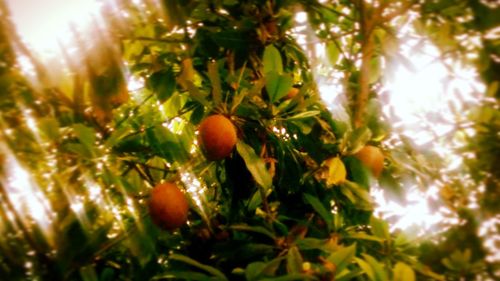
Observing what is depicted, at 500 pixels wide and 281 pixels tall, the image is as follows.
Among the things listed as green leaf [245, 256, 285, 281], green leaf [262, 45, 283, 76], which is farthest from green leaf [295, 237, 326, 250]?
green leaf [262, 45, 283, 76]

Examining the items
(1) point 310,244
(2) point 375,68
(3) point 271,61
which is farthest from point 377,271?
(2) point 375,68

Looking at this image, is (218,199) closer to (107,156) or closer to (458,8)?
(107,156)

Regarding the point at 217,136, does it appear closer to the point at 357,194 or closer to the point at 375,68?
the point at 357,194

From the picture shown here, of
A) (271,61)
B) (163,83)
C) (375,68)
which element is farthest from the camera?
(375,68)

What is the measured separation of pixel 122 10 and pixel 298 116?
731 mm

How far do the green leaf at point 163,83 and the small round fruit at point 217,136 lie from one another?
1.11 feet

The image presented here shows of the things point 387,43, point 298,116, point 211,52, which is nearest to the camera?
point 298,116

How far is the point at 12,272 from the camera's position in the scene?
974 mm

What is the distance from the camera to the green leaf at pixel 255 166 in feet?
3.33

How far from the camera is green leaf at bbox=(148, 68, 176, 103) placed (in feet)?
4.35

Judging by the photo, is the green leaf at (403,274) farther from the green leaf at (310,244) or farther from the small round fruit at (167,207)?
the small round fruit at (167,207)

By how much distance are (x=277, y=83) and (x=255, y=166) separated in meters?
0.22

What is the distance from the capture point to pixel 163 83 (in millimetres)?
1335

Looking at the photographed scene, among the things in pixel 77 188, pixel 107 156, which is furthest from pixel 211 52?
pixel 77 188
